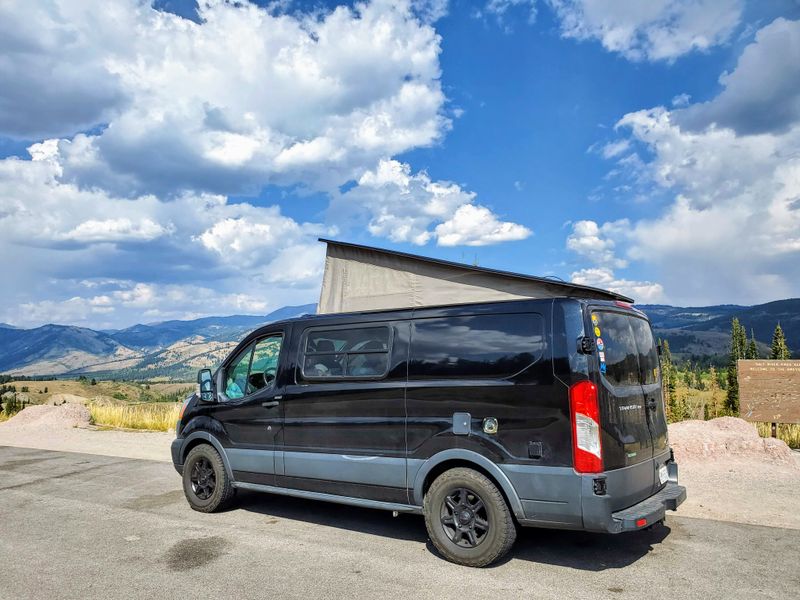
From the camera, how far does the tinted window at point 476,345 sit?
4.88 meters

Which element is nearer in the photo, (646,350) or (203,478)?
(646,350)

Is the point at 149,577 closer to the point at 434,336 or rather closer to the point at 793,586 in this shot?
the point at 434,336

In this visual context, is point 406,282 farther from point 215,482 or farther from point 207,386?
point 215,482

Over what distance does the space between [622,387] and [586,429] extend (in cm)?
65

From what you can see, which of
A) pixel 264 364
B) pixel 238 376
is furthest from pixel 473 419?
pixel 238 376

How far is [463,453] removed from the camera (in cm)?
498

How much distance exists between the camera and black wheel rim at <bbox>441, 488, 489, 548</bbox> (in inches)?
194

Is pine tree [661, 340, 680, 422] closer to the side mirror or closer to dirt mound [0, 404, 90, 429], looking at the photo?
the side mirror

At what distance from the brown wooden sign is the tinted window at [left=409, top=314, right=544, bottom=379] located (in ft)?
23.5

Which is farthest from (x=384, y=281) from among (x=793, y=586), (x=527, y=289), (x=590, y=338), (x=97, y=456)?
(x=793, y=586)

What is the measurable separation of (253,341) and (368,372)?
1.77 m

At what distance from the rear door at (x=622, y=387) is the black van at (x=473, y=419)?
0.7 inches

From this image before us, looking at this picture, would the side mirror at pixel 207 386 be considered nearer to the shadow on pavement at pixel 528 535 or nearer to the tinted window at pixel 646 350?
the shadow on pavement at pixel 528 535

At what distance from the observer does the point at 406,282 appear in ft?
45.2
